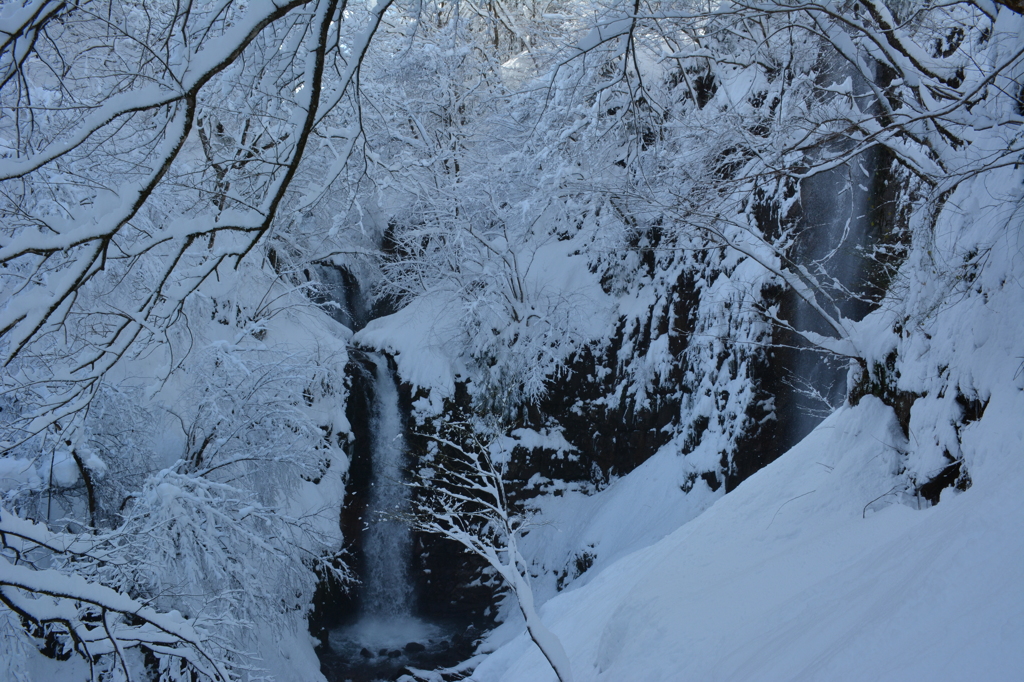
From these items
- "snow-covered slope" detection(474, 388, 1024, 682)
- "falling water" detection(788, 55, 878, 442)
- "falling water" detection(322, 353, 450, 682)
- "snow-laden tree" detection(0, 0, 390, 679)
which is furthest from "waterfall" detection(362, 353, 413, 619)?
"falling water" detection(788, 55, 878, 442)

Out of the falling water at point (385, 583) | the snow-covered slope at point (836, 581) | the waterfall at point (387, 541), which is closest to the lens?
the snow-covered slope at point (836, 581)

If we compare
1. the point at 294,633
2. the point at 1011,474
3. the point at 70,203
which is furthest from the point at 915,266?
the point at 294,633

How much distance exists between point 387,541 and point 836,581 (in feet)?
31.5

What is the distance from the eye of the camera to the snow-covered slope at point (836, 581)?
188cm

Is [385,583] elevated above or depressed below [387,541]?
below

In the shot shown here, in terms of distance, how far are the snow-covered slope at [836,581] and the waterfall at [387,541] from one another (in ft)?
17.1

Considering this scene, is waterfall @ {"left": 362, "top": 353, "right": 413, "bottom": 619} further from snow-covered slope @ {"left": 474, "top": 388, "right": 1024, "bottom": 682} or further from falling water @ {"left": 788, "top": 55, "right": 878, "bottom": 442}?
falling water @ {"left": 788, "top": 55, "right": 878, "bottom": 442}

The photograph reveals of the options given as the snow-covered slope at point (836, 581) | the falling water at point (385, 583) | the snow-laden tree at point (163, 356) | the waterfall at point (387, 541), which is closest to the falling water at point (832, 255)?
the snow-covered slope at point (836, 581)

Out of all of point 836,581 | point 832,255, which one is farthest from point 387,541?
point 836,581

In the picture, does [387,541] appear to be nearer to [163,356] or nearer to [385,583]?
[385,583]

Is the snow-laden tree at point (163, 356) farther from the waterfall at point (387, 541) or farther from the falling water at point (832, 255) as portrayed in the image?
the falling water at point (832, 255)

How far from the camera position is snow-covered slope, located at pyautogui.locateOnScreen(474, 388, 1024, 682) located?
6.17 ft

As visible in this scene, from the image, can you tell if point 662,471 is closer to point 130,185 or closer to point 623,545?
point 623,545

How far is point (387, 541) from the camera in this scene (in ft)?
37.0
